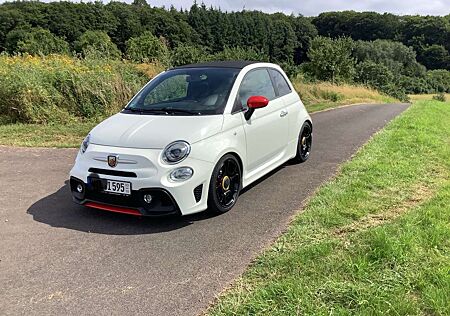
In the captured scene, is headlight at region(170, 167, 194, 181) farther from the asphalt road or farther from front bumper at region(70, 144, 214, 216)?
the asphalt road

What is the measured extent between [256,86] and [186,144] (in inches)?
68.4

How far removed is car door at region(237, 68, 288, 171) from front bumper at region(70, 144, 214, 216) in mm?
965

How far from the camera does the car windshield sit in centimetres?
490

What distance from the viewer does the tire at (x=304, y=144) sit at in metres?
6.62

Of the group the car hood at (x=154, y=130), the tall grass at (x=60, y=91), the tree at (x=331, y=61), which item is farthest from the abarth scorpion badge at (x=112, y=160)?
the tree at (x=331, y=61)

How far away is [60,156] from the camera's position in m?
7.32

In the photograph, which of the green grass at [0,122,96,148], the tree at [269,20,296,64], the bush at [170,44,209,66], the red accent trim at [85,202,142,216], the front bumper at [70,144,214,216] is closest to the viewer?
the front bumper at [70,144,214,216]

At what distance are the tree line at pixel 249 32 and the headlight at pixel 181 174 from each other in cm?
4321

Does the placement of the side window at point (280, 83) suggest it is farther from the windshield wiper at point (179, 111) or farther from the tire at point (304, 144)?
the windshield wiper at point (179, 111)

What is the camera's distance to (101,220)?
448 centimetres

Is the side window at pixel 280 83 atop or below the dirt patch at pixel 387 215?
atop

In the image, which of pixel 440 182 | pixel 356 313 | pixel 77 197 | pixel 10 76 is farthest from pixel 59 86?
pixel 356 313

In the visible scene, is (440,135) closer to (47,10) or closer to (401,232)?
(401,232)

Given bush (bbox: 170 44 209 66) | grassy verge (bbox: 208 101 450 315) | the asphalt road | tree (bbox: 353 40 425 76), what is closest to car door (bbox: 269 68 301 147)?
the asphalt road
